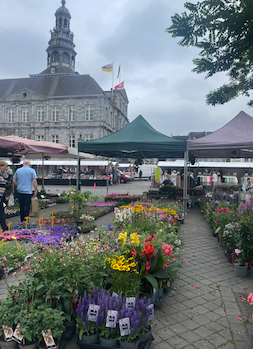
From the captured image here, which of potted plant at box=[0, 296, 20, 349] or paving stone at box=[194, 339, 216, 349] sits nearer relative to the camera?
potted plant at box=[0, 296, 20, 349]

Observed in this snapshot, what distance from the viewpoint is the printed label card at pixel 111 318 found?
2381mm

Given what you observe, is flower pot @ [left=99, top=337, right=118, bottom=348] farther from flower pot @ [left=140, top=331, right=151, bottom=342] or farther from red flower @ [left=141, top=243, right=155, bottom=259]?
red flower @ [left=141, top=243, right=155, bottom=259]

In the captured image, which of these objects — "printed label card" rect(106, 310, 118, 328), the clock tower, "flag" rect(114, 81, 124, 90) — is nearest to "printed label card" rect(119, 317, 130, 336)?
"printed label card" rect(106, 310, 118, 328)

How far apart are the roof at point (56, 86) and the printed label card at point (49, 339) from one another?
158 ft

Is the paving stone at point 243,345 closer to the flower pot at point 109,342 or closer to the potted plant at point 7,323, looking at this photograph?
the flower pot at point 109,342

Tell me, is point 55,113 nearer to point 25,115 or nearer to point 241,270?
point 25,115

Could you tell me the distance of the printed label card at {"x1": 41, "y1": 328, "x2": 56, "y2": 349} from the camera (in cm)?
230

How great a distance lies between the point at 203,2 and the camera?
3.36 meters

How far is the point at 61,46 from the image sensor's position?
2473 inches

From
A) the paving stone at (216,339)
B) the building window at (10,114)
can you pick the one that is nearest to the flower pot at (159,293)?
the paving stone at (216,339)

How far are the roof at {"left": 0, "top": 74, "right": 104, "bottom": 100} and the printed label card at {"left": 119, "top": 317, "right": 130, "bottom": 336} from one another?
48017 millimetres

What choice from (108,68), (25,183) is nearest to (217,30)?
(25,183)

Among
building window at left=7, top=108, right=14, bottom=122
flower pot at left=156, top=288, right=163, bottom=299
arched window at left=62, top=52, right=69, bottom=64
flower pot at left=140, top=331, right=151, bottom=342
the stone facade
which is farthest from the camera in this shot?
arched window at left=62, top=52, right=69, bottom=64

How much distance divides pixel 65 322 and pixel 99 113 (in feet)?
153
